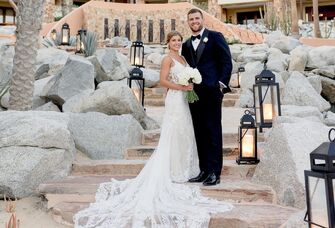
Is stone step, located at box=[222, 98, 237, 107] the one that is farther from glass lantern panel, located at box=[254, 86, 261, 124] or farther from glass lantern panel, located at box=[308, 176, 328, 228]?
glass lantern panel, located at box=[308, 176, 328, 228]

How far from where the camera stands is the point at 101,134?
5895 mm

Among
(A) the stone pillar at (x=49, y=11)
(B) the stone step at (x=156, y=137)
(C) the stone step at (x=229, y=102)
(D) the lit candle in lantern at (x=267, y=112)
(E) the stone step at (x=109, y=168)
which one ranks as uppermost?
(A) the stone pillar at (x=49, y=11)

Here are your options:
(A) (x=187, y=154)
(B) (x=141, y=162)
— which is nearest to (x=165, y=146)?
(A) (x=187, y=154)

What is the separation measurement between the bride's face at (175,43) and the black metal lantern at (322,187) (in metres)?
2.93

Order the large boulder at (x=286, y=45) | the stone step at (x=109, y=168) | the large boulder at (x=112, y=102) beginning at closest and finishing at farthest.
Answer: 1. the stone step at (x=109, y=168)
2. the large boulder at (x=112, y=102)
3. the large boulder at (x=286, y=45)

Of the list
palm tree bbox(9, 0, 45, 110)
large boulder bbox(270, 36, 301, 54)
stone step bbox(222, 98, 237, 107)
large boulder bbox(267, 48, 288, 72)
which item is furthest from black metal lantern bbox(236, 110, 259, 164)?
large boulder bbox(270, 36, 301, 54)

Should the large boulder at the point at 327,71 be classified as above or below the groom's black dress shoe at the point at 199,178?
above

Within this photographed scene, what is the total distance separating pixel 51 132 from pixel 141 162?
1167 mm

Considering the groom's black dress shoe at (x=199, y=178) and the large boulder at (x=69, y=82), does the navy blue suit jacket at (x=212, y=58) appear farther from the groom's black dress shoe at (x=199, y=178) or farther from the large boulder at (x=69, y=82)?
the large boulder at (x=69, y=82)

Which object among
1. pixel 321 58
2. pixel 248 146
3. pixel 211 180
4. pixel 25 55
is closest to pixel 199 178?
pixel 211 180

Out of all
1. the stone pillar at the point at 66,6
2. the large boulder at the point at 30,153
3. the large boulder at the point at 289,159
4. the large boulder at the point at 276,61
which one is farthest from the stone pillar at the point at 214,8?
the large boulder at the point at 289,159

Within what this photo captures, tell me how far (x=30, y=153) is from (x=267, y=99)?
324 cm

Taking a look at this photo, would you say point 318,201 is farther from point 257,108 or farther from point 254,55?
point 254,55

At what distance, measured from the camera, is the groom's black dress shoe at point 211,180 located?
15.0ft
